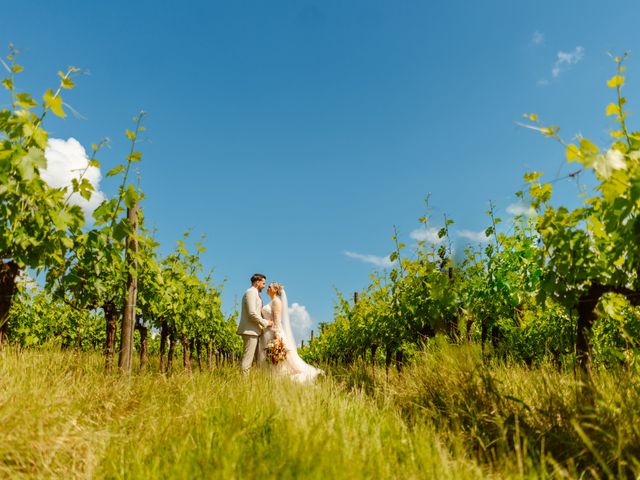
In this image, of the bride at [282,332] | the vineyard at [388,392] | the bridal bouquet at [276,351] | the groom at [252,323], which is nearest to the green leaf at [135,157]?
the vineyard at [388,392]

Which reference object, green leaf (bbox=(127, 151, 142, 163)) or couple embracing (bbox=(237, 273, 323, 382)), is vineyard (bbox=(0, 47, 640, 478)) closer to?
green leaf (bbox=(127, 151, 142, 163))

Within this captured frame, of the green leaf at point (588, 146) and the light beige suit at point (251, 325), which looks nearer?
the green leaf at point (588, 146)

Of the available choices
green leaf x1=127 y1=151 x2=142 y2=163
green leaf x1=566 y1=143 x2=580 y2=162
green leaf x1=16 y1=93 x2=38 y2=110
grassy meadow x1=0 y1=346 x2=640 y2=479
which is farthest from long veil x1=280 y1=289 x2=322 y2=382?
green leaf x1=566 y1=143 x2=580 y2=162

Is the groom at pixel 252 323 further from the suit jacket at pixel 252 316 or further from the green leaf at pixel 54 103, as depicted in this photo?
the green leaf at pixel 54 103

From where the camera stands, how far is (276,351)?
28.2 feet

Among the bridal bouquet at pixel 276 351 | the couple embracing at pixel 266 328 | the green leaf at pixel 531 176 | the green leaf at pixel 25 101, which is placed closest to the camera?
the green leaf at pixel 25 101

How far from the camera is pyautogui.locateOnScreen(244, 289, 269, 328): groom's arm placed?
8867mm

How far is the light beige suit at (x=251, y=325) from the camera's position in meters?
8.91

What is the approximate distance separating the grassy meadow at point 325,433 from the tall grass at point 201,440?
0.01m

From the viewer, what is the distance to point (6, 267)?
173 inches

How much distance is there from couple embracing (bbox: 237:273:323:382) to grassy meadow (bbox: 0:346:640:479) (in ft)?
12.6

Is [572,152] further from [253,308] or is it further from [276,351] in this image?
[253,308]

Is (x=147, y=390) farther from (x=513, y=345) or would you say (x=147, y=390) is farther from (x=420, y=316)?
(x=513, y=345)

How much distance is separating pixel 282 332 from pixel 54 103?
19.9 feet
